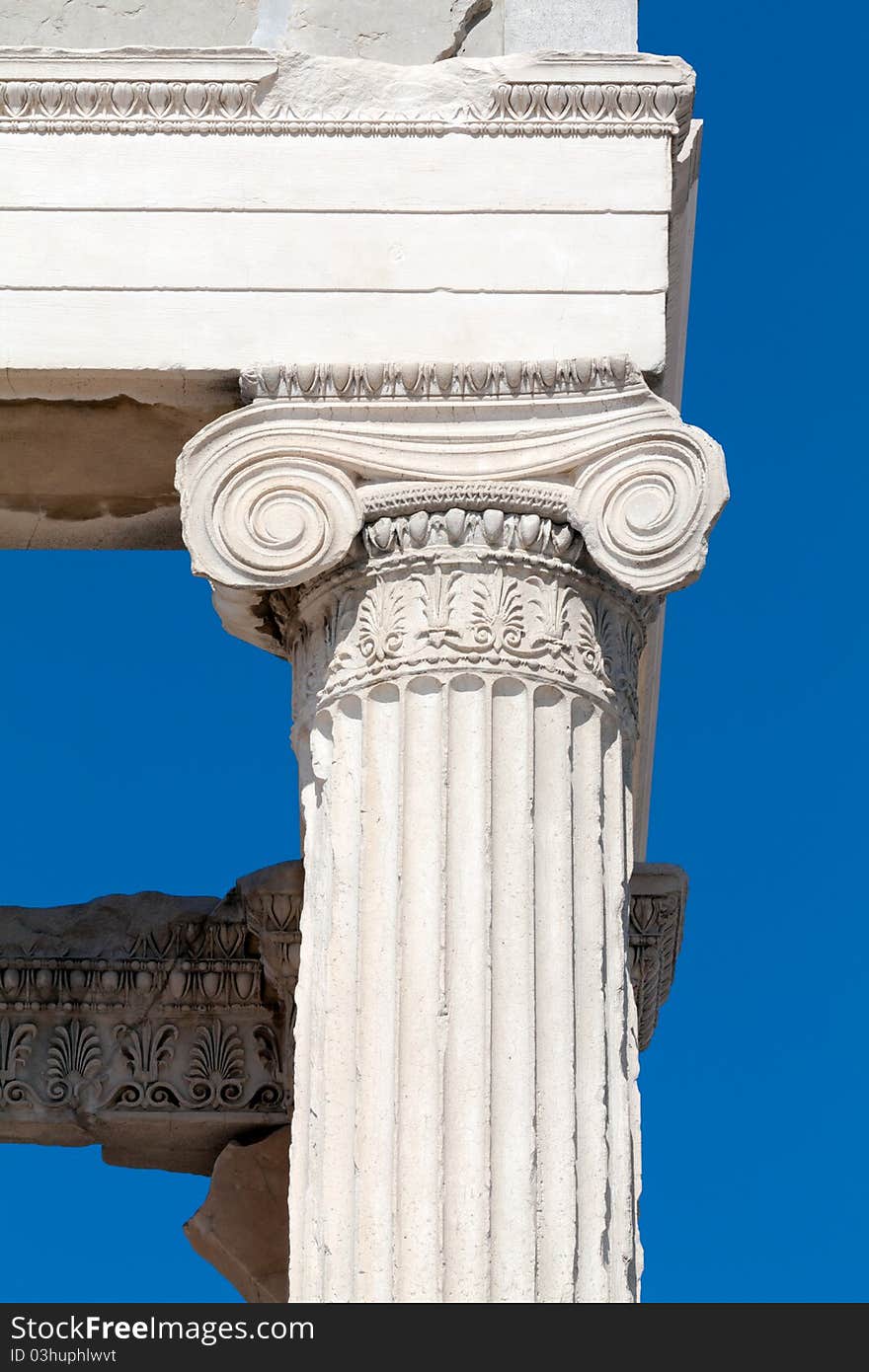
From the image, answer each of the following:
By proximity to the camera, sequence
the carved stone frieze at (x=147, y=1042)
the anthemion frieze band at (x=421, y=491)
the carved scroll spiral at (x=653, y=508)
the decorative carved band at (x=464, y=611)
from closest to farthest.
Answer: the anthemion frieze band at (x=421, y=491) → the decorative carved band at (x=464, y=611) → the carved scroll spiral at (x=653, y=508) → the carved stone frieze at (x=147, y=1042)

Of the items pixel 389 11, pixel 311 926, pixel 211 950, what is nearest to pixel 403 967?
pixel 311 926

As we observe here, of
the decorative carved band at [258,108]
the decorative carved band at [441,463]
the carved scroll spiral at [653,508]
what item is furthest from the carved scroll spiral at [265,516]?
the decorative carved band at [258,108]

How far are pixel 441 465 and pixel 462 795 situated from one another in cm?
166

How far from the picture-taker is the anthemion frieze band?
12469 millimetres

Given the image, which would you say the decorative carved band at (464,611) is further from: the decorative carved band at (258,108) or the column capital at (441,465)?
the decorative carved band at (258,108)

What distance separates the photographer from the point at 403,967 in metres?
12.7

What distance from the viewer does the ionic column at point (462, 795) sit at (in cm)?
1232

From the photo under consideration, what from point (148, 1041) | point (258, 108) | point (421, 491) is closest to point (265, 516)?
point (421, 491)

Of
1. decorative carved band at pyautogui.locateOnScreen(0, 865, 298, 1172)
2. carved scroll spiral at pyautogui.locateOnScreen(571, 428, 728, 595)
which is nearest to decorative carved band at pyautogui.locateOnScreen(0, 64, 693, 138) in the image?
carved scroll spiral at pyautogui.locateOnScreen(571, 428, 728, 595)

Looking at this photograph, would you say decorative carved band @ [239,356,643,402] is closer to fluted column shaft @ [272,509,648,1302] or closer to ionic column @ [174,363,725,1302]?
ionic column @ [174,363,725,1302]

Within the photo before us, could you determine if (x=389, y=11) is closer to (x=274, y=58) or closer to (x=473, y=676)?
(x=274, y=58)

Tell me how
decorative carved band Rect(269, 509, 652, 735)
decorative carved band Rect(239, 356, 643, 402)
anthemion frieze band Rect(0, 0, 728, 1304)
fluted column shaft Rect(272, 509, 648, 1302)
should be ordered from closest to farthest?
fluted column shaft Rect(272, 509, 648, 1302) < anthemion frieze band Rect(0, 0, 728, 1304) < decorative carved band Rect(269, 509, 652, 735) < decorative carved band Rect(239, 356, 643, 402)

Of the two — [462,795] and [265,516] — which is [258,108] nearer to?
[265,516]

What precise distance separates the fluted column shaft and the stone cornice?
2.20m
